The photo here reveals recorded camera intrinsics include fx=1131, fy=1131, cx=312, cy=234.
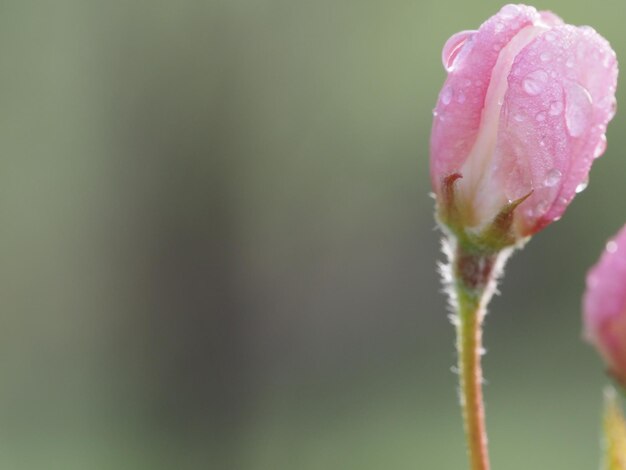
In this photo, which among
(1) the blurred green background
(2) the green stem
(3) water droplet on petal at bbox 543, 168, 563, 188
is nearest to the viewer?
(2) the green stem

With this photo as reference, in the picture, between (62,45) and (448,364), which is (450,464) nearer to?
(448,364)

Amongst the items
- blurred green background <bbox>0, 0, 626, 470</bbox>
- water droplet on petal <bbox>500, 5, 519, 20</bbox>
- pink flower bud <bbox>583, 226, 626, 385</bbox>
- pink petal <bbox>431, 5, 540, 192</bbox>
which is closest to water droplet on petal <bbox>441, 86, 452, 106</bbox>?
pink petal <bbox>431, 5, 540, 192</bbox>

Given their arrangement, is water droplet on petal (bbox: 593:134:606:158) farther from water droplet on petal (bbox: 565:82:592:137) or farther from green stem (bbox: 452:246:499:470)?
green stem (bbox: 452:246:499:470)

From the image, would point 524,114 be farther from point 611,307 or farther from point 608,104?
point 611,307

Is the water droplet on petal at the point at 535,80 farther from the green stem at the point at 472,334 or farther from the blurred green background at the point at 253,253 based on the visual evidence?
the blurred green background at the point at 253,253

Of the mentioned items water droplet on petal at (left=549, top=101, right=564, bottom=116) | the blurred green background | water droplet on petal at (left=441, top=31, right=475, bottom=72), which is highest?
the blurred green background

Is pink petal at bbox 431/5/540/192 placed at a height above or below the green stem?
above

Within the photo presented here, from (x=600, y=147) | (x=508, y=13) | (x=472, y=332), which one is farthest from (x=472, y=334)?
(x=508, y=13)
